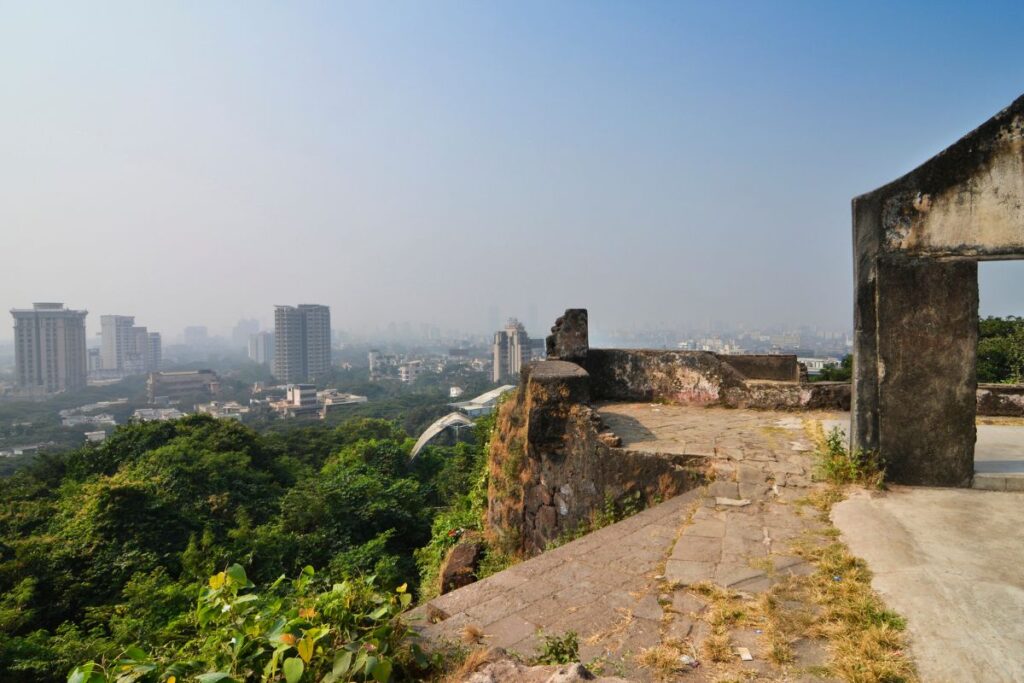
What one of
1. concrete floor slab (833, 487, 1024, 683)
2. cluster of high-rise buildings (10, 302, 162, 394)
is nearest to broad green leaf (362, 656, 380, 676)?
concrete floor slab (833, 487, 1024, 683)

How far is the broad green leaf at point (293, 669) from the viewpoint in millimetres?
1794

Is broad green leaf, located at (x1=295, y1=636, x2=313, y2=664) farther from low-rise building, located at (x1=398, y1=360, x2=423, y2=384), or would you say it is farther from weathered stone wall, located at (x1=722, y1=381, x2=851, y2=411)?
low-rise building, located at (x1=398, y1=360, x2=423, y2=384)

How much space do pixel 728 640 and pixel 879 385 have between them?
276 centimetres

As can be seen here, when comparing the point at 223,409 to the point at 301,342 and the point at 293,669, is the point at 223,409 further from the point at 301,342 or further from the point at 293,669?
the point at 293,669

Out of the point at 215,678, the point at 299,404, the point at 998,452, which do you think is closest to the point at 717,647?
the point at 215,678

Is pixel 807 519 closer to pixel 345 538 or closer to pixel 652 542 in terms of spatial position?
pixel 652 542

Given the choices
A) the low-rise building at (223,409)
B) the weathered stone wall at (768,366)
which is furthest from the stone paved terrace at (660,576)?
the low-rise building at (223,409)

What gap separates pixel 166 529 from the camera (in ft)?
46.9

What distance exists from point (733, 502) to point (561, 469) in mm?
1748

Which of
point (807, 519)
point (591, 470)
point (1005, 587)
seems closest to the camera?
point (1005, 587)

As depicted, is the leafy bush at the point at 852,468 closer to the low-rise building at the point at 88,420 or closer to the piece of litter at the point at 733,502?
the piece of litter at the point at 733,502

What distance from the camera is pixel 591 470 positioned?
5.24m

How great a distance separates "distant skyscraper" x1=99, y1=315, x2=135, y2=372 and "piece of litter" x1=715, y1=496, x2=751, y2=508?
187 m

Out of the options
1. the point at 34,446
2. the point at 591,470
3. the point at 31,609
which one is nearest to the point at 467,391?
the point at 34,446
